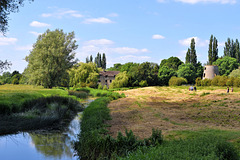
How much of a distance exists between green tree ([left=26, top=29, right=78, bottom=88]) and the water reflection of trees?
3036 cm

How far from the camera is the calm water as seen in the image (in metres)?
11.0

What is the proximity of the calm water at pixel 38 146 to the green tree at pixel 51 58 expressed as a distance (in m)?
30.2

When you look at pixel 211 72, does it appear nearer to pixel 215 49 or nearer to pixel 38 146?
pixel 215 49

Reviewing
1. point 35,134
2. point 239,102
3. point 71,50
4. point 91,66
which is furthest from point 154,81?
point 35,134

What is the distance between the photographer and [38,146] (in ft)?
40.9

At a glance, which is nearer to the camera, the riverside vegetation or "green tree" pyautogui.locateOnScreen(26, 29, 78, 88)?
the riverside vegetation

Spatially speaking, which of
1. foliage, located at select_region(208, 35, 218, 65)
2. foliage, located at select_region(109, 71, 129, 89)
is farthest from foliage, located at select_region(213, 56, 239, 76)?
foliage, located at select_region(109, 71, 129, 89)

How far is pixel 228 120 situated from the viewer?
17078 mm

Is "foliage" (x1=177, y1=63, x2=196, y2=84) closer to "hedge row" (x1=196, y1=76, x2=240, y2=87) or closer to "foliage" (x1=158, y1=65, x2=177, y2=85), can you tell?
"foliage" (x1=158, y1=65, x2=177, y2=85)

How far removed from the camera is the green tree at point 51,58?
43781 millimetres

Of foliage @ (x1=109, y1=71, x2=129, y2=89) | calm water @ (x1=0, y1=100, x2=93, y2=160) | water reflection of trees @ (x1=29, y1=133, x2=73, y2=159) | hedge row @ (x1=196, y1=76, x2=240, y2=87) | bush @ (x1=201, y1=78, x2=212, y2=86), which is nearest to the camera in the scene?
calm water @ (x1=0, y1=100, x2=93, y2=160)

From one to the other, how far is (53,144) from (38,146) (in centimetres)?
84

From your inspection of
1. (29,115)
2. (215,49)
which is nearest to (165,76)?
(215,49)

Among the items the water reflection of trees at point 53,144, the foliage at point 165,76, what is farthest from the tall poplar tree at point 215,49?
the water reflection of trees at point 53,144
